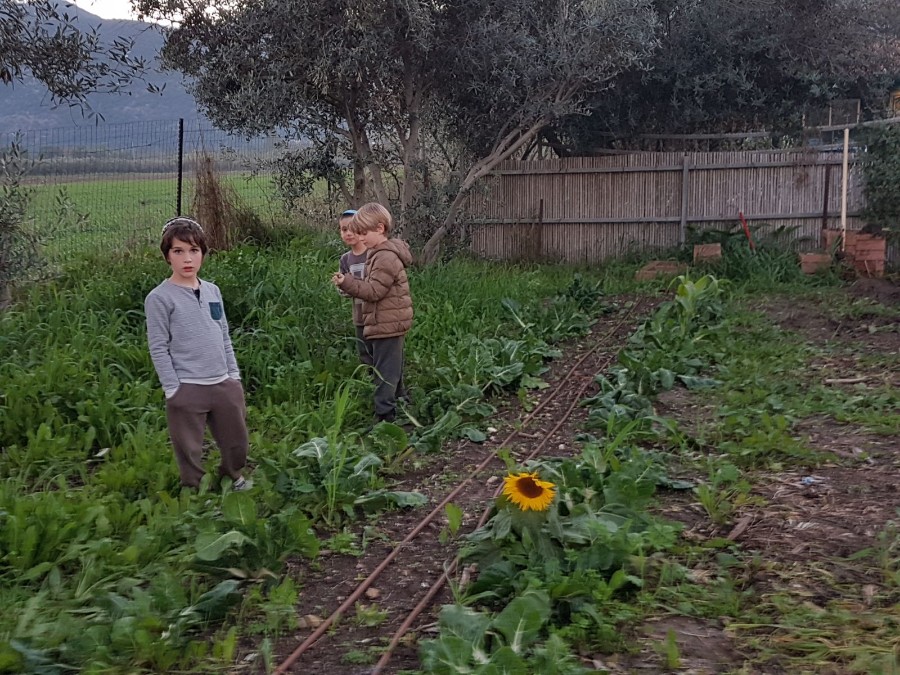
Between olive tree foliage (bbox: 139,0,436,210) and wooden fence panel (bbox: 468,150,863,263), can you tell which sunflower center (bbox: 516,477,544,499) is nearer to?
olive tree foliage (bbox: 139,0,436,210)

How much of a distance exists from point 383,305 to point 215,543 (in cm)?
272

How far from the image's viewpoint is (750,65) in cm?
1368

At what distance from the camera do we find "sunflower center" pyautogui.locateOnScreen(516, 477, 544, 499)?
11.6 ft

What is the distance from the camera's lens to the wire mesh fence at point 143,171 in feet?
34.6

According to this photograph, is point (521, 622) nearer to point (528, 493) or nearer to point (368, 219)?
point (528, 493)

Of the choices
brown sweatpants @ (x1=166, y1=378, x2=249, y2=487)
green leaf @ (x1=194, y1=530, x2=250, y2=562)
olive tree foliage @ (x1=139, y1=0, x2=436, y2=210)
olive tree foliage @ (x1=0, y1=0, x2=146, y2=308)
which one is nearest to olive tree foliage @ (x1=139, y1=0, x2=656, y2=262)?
olive tree foliage @ (x1=139, y1=0, x2=436, y2=210)

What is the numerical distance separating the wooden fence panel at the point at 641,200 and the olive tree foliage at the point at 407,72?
1158mm

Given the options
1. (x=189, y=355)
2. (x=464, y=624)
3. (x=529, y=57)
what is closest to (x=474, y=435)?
(x=189, y=355)

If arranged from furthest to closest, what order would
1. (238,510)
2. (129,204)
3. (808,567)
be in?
(129,204) < (238,510) < (808,567)

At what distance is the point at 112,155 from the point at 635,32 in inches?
280

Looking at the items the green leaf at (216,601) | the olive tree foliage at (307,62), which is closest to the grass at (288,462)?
the green leaf at (216,601)

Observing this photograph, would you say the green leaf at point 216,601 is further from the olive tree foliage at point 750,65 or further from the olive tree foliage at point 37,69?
the olive tree foliage at point 750,65

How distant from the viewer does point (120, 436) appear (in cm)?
552

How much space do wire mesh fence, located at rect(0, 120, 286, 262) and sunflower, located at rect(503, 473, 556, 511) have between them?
24.8 feet
